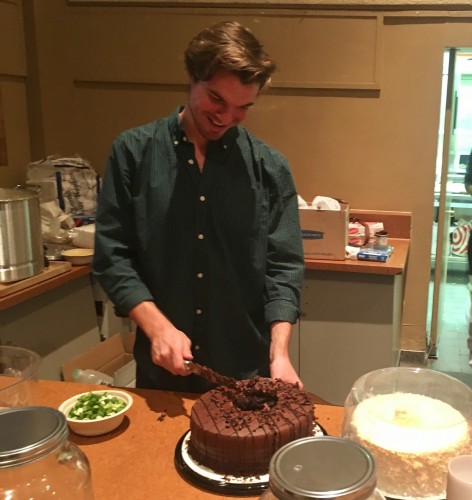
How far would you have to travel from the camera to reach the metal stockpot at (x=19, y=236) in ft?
6.66

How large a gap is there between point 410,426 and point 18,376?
2.37ft

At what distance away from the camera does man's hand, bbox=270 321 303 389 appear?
126 cm

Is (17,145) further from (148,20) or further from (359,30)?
(359,30)

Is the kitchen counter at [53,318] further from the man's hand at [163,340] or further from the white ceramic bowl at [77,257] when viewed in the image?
the man's hand at [163,340]

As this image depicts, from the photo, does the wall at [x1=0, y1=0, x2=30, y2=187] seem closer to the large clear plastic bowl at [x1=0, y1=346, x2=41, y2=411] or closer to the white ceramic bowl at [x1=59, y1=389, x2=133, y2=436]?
the large clear plastic bowl at [x1=0, y1=346, x2=41, y2=411]

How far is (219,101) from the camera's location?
131 cm

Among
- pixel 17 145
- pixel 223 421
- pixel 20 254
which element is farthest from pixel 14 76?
pixel 223 421

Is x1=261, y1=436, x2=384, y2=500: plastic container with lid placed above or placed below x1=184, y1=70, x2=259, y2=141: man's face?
below

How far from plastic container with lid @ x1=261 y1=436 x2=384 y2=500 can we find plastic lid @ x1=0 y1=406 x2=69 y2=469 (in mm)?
245

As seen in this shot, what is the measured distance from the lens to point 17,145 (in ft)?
9.71

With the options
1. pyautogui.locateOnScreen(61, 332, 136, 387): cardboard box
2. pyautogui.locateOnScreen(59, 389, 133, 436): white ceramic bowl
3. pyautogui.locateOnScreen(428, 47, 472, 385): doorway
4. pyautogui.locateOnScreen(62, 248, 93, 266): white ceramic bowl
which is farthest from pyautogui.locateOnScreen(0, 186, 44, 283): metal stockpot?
pyautogui.locateOnScreen(428, 47, 472, 385): doorway

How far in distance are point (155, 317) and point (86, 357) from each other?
635 mm

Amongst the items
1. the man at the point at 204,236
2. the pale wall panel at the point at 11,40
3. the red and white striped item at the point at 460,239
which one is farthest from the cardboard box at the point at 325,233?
the red and white striped item at the point at 460,239

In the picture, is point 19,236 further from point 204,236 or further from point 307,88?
point 307,88
